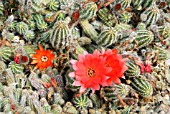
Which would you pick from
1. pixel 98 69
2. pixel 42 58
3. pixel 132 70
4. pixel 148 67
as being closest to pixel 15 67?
pixel 42 58

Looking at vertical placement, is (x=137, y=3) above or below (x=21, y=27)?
above

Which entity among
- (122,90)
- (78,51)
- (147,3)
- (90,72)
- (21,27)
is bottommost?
(122,90)

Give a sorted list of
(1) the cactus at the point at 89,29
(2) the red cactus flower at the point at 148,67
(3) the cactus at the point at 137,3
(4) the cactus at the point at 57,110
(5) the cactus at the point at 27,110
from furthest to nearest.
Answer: (3) the cactus at the point at 137,3 < (1) the cactus at the point at 89,29 < (2) the red cactus flower at the point at 148,67 < (4) the cactus at the point at 57,110 < (5) the cactus at the point at 27,110

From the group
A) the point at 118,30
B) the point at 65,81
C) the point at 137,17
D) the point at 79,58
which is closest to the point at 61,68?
the point at 65,81

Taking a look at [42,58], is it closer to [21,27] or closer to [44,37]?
[44,37]

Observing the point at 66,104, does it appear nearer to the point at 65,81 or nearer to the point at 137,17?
the point at 65,81

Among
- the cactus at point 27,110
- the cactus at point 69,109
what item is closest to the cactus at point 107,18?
the cactus at point 69,109

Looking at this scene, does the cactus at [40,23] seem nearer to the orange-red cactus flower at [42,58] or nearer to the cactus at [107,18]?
the orange-red cactus flower at [42,58]
